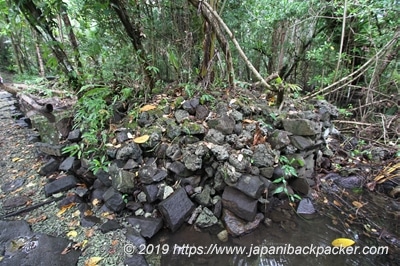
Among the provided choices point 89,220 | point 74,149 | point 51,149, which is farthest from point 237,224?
point 51,149

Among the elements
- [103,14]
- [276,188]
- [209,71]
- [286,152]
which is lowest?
[276,188]

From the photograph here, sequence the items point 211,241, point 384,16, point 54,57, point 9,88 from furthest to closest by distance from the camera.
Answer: point 9,88 < point 384,16 < point 54,57 < point 211,241

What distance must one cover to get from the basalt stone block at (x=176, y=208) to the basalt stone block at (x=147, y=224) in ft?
0.36

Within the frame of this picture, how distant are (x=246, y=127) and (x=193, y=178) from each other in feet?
3.44

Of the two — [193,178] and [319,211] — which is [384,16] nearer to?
[319,211]

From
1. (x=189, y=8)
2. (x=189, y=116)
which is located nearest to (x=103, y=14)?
(x=189, y=8)

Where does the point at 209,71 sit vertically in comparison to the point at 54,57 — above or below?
below

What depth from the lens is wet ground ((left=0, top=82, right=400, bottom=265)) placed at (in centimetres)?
220

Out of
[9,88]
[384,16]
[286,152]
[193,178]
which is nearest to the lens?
[193,178]

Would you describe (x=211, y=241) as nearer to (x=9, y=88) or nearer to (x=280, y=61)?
(x=280, y=61)

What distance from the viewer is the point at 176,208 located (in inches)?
98.1

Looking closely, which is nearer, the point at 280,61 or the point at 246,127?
the point at 246,127

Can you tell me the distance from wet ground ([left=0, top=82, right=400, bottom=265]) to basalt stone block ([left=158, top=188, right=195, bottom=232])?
140 millimetres

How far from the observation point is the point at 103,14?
10.5ft
